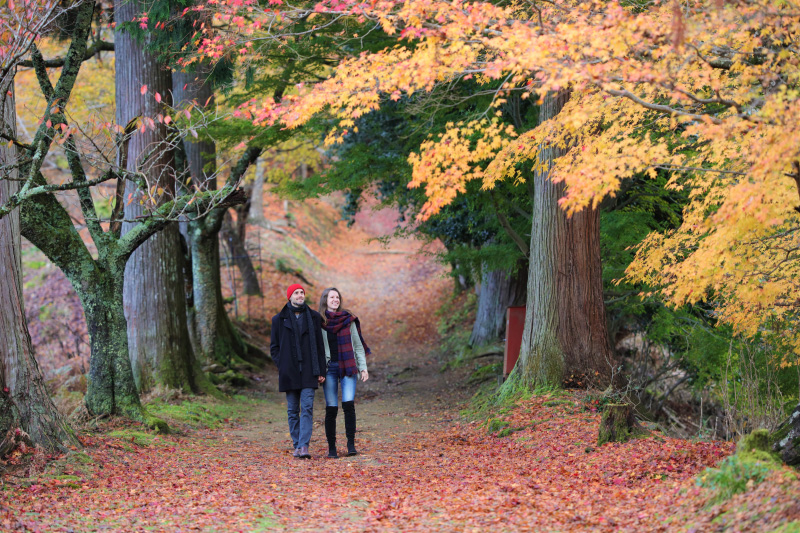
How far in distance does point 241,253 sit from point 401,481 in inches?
582

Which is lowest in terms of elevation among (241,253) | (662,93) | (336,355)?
(336,355)

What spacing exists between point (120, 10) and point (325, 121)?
3.99 m

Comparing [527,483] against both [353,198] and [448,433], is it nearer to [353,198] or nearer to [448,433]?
[448,433]

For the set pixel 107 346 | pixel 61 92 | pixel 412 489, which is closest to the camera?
pixel 412 489

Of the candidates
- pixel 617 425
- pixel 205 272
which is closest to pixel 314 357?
pixel 617 425

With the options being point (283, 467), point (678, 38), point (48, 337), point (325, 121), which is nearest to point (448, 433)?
point (283, 467)

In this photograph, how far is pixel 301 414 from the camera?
6.82 meters

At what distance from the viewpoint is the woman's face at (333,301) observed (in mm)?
6621

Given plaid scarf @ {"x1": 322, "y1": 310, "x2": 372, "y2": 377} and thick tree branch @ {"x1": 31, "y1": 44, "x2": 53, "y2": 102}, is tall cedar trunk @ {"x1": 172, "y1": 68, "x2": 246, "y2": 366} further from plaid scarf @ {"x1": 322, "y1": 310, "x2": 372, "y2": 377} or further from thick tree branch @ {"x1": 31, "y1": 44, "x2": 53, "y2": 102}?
plaid scarf @ {"x1": 322, "y1": 310, "x2": 372, "y2": 377}

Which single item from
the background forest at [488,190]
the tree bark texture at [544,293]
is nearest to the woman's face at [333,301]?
the background forest at [488,190]

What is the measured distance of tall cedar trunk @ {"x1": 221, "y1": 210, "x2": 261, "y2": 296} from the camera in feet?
63.2

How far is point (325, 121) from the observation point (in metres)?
12.3

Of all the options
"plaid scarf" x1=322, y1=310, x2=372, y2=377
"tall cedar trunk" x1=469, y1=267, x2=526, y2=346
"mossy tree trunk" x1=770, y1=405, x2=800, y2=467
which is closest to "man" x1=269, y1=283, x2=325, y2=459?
"plaid scarf" x1=322, y1=310, x2=372, y2=377

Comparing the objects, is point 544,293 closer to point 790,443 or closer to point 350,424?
point 350,424
